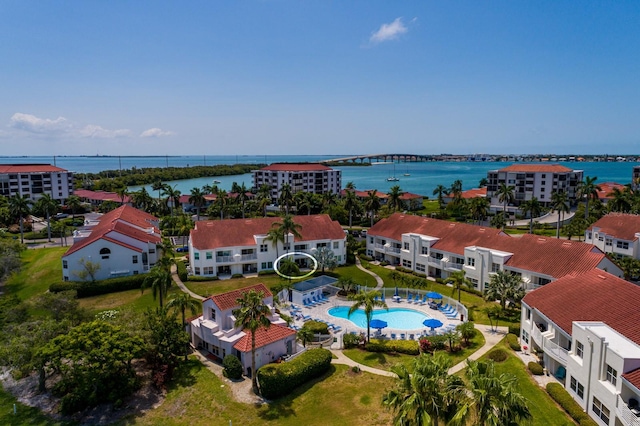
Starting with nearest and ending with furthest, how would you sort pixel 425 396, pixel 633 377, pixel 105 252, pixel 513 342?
pixel 425 396 < pixel 633 377 < pixel 513 342 < pixel 105 252

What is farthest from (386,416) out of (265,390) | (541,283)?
(541,283)

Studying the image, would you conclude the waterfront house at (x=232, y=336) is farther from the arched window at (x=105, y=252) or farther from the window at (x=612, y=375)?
the arched window at (x=105, y=252)

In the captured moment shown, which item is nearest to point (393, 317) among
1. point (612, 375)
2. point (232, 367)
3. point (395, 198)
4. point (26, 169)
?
point (232, 367)

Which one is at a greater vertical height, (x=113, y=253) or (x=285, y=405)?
(x=113, y=253)

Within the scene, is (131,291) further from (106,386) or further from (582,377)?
(582,377)

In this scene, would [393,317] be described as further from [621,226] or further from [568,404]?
[621,226]

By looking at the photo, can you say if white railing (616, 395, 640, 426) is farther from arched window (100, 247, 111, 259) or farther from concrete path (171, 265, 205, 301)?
arched window (100, 247, 111, 259)
